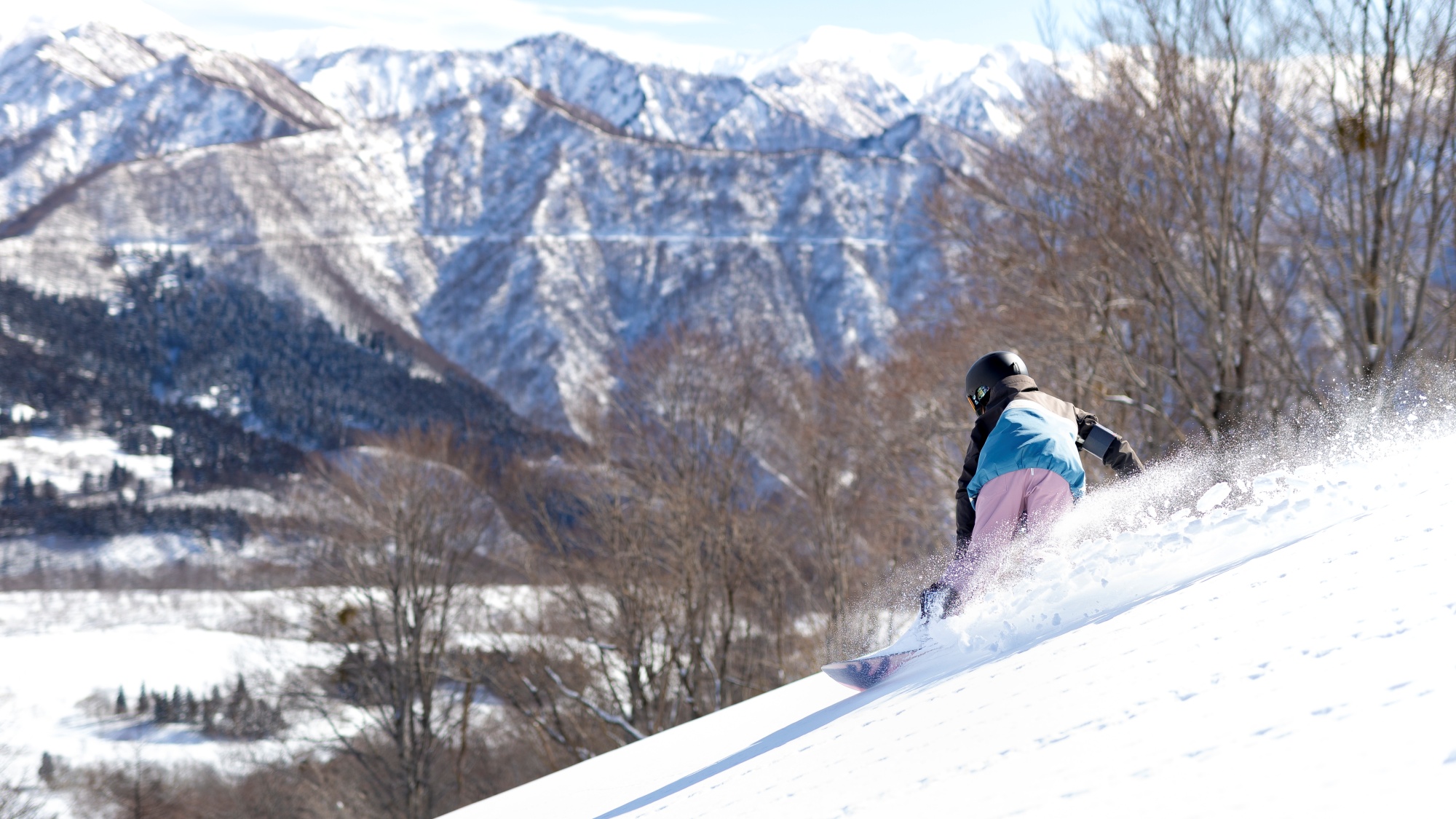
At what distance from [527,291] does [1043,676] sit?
168m

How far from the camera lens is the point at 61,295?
486 feet

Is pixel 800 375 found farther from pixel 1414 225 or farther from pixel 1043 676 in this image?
pixel 1043 676

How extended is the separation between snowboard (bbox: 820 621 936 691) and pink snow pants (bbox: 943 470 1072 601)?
45cm

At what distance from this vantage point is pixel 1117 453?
15.8 ft

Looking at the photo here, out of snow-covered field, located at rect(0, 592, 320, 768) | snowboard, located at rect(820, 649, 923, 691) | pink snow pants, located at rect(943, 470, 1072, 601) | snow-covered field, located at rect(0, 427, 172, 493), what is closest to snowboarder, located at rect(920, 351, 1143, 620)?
pink snow pants, located at rect(943, 470, 1072, 601)

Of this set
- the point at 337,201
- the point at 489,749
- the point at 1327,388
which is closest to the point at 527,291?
the point at 337,201

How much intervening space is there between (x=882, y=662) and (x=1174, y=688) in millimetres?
2491

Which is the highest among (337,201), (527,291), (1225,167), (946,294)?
(337,201)

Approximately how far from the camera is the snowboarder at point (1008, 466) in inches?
174

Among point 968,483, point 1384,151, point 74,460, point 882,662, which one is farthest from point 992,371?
point 74,460

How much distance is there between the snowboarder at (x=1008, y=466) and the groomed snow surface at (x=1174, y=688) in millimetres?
181

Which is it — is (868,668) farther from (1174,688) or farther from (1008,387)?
(1174,688)

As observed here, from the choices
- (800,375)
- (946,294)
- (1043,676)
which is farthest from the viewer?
(800,375)

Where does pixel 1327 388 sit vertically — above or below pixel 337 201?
below
